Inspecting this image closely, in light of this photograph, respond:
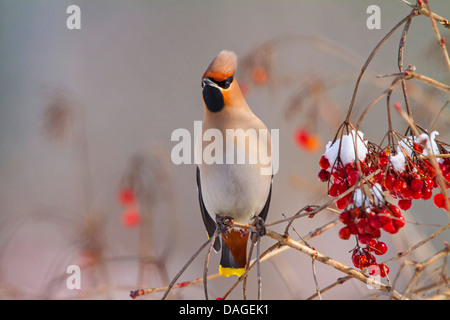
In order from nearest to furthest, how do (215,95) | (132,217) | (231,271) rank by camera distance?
(215,95), (231,271), (132,217)

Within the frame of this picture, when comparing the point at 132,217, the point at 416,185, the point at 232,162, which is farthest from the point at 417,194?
the point at 132,217

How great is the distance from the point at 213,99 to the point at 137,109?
1.94 metres

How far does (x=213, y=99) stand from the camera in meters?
1.59

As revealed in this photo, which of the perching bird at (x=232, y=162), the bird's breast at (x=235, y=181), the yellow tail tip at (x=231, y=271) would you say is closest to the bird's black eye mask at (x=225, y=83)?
the perching bird at (x=232, y=162)

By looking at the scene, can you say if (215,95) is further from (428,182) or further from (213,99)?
(428,182)

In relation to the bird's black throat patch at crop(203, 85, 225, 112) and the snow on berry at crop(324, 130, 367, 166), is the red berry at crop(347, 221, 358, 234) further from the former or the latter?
the bird's black throat patch at crop(203, 85, 225, 112)

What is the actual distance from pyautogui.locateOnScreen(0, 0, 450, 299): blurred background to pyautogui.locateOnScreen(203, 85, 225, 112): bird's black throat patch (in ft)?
1.24

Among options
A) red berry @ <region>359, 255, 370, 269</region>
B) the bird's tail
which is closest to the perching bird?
the bird's tail

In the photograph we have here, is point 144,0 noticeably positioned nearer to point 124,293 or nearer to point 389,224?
point 124,293

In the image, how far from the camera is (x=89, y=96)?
3.61 metres

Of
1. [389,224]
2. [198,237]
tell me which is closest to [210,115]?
[389,224]

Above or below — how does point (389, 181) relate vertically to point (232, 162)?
below

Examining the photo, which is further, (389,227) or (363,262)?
(363,262)

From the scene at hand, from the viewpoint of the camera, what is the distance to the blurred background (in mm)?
2418
